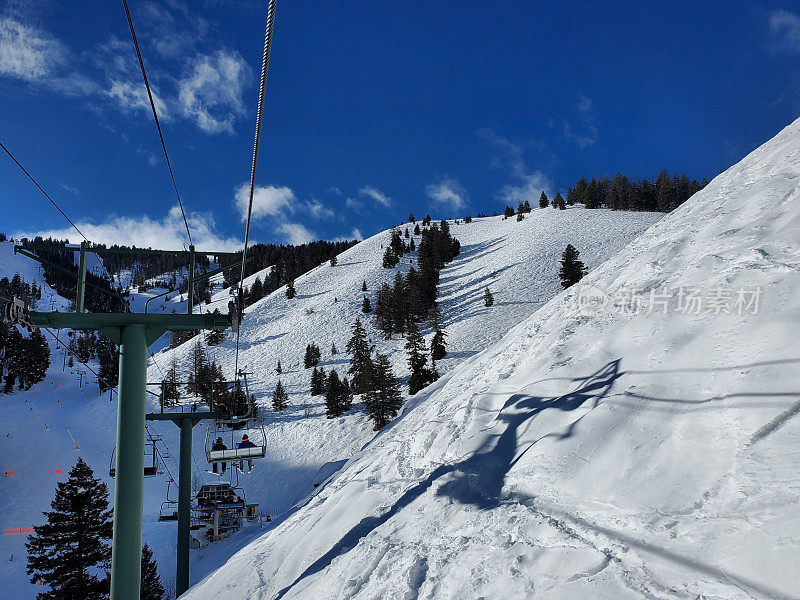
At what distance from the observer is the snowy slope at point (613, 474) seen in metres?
4.01

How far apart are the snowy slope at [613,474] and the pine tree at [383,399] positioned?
96.0 feet

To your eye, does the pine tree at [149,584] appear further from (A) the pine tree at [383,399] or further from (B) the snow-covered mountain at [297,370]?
(A) the pine tree at [383,399]

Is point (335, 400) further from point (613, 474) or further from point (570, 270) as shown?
point (613, 474)

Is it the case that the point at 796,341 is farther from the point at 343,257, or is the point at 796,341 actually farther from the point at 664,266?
the point at 343,257

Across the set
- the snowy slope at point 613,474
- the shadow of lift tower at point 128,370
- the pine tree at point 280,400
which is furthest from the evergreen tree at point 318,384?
the shadow of lift tower at point 128,370

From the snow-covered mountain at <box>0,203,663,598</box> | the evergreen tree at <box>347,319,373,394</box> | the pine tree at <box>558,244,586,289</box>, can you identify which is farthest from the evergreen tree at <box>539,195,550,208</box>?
the evergreen tree at <box>347,319,373,394</box>

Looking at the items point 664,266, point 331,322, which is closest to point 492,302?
point 331,322

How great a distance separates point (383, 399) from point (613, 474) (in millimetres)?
35262

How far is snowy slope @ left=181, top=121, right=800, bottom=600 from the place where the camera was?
4.01 m

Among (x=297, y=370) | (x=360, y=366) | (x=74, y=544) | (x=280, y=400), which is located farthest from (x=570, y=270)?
(x=74, y=544)

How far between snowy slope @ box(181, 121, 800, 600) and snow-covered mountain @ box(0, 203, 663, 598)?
30.3 ft

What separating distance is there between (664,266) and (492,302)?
5296 centimetres

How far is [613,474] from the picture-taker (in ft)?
17.2

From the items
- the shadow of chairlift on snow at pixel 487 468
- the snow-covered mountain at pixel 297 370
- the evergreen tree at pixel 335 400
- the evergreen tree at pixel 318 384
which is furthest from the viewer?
the evergreen tree at pixel 318 384
